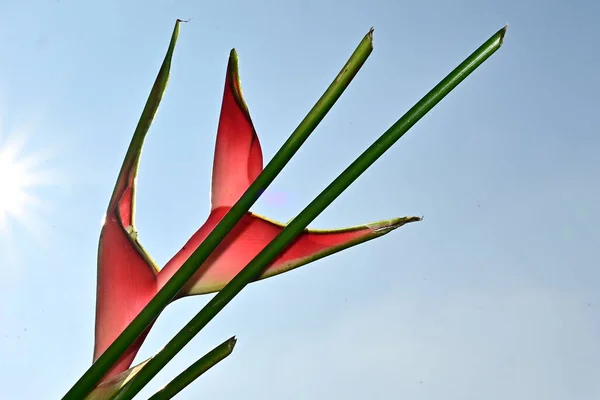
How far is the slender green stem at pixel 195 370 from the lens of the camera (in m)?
0.38

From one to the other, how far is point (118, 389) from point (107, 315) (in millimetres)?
69

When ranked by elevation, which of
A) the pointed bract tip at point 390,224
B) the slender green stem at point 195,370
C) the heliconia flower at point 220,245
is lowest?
the slender green stem at point 195,370

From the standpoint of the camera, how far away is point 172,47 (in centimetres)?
42

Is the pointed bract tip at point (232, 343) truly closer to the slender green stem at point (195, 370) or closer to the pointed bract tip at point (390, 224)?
the slender green stem at point (195, 370)

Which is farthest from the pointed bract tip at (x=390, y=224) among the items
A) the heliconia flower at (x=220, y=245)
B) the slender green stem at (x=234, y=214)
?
the slender green stem at (x=234, y=214)

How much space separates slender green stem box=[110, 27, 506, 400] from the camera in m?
0.35

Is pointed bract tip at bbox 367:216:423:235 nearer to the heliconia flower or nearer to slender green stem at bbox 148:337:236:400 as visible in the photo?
the heliconia flower

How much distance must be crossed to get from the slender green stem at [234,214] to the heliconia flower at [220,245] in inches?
2.6

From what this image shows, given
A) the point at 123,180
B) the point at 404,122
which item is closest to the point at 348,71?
the point at 404,122

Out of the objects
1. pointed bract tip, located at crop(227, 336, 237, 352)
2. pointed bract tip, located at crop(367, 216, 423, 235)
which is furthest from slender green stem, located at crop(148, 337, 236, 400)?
pointed bract tip, located at crop(367, 216, 423, 235)

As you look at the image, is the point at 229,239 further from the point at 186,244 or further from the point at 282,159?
the point at 282,159

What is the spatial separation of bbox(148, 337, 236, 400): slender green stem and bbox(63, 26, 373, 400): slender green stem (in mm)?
37

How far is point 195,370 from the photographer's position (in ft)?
1.29

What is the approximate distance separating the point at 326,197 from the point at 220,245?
0.15 m
